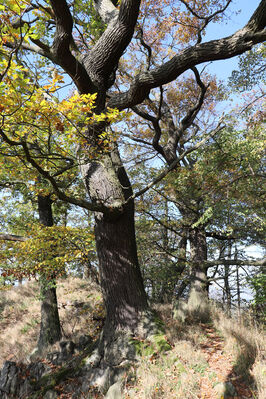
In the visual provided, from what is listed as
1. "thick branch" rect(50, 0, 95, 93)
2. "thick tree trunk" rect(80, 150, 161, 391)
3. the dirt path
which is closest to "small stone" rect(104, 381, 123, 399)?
"thick tree trunk" rect(80, 150, 161, 391)

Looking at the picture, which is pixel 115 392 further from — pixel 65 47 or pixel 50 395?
pixel 65 47

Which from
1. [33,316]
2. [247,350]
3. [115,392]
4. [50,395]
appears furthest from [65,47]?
[33,316]

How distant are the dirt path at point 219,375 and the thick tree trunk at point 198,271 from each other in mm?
2555

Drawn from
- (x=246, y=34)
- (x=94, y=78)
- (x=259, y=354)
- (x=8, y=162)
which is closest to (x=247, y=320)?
(x=259, y=354)

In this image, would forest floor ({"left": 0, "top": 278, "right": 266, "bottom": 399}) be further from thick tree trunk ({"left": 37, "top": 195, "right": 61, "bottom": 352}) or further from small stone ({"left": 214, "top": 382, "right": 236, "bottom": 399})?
thick tree trunk ({"left": 37, "top": 195, "right": 61, "bottom": 352})

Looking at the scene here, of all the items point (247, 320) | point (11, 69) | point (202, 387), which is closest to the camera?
point (11, 69)

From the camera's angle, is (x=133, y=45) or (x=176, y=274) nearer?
(x=176, y=274)

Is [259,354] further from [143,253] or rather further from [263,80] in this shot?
[263,80]

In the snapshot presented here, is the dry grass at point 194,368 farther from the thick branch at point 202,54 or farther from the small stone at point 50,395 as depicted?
the thick branch at point 202,54

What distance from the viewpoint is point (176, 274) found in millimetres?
9297

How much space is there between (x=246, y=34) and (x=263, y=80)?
417 centimetres

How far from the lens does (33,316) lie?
37.9 feet

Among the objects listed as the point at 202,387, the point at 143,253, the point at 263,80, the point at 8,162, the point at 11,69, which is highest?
the point at 263,80

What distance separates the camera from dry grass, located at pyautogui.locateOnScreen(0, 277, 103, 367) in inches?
333
